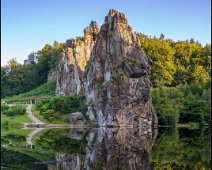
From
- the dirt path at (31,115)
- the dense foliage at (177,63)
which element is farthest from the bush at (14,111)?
the dense foliage at (177,63)

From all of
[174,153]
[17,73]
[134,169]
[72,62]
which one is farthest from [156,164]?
[17,73]

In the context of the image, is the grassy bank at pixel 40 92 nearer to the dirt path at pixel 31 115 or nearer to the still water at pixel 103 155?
the dirt path at pixel 31 115

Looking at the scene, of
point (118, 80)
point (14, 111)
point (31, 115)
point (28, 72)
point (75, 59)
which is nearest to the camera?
point (118, 80)

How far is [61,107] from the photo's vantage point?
262 feet

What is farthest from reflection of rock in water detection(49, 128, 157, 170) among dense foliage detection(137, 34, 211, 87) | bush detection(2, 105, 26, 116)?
dense foliage detection(137, 34, 211, 87)

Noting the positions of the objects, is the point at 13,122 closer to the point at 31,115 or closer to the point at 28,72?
the point at 31,115

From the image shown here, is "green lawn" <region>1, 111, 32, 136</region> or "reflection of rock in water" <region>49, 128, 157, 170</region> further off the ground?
"green lawn" <region>1, 111, 32, 136</region>

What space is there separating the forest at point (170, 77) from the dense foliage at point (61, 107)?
45.4 ft

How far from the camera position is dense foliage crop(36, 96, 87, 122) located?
7719cm

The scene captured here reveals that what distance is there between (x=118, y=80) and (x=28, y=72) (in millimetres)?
72941

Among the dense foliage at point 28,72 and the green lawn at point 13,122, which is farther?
the dense foliage at point 28,72

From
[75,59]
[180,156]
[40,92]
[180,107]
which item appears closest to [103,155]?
[180,156]

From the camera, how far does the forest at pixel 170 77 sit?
77875 millimetres

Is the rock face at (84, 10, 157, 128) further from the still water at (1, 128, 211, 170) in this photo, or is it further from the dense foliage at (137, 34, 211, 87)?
the dense foliage at (137, 34, 211, 87)
